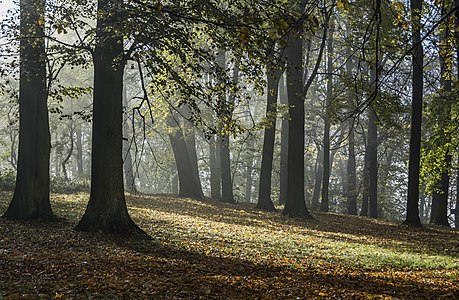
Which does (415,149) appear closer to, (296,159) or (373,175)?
(296,159)

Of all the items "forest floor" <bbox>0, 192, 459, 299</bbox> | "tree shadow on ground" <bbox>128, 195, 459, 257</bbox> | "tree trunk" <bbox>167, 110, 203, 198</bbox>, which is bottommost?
"tree shadow on ground" <bbox>128, 195, 459, 257</bbox>

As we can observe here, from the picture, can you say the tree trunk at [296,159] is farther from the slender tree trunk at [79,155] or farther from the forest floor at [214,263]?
the slender tree trunk at [79,155]

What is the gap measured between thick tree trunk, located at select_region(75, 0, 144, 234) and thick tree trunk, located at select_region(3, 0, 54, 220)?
73.3 inches

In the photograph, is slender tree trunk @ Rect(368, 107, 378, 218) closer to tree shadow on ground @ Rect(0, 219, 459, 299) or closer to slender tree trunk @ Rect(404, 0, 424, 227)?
slender tree trunk @ Rect(404, 0, 424, 227)

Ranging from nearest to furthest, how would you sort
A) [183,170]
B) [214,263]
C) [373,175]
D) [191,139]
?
1. [214,263]
2. [373,175]
3. [183,170]
4. [191,139]

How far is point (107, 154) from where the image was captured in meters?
10.4

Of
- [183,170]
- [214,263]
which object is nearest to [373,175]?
[183,170]

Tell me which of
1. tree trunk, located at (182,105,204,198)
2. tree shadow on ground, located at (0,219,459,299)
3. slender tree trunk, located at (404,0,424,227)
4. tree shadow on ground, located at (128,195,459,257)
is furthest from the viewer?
tree trunk, located at (182,105,204,198)

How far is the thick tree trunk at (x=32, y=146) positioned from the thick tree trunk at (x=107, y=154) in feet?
6.11

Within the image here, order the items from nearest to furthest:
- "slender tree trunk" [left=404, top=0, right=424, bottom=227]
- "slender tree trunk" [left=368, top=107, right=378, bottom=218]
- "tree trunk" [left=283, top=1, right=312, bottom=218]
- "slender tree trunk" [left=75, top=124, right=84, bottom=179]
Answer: "slender tree trunk" [left=404, top=0, right=424, bottom=227], "tree trunk" [left=283, top=1, right=312, bottom=218], "slender tree trunk" [left=368, top=107, right=378, bottom=218], "slender tree trunk" [left=75, top=124, right=84, bottom=179]

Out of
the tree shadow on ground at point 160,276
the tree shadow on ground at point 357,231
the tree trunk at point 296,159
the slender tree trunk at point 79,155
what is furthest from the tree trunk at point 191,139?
the tree shadow on ground at point 160,276

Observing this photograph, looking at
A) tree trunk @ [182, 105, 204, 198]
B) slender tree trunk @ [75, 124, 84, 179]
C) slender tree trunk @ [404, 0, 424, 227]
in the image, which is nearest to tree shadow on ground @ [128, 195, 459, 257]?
slender tree trunk @ [404, 0, 424, 227]

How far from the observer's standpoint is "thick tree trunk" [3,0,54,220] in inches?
456

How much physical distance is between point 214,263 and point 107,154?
3687 mm
